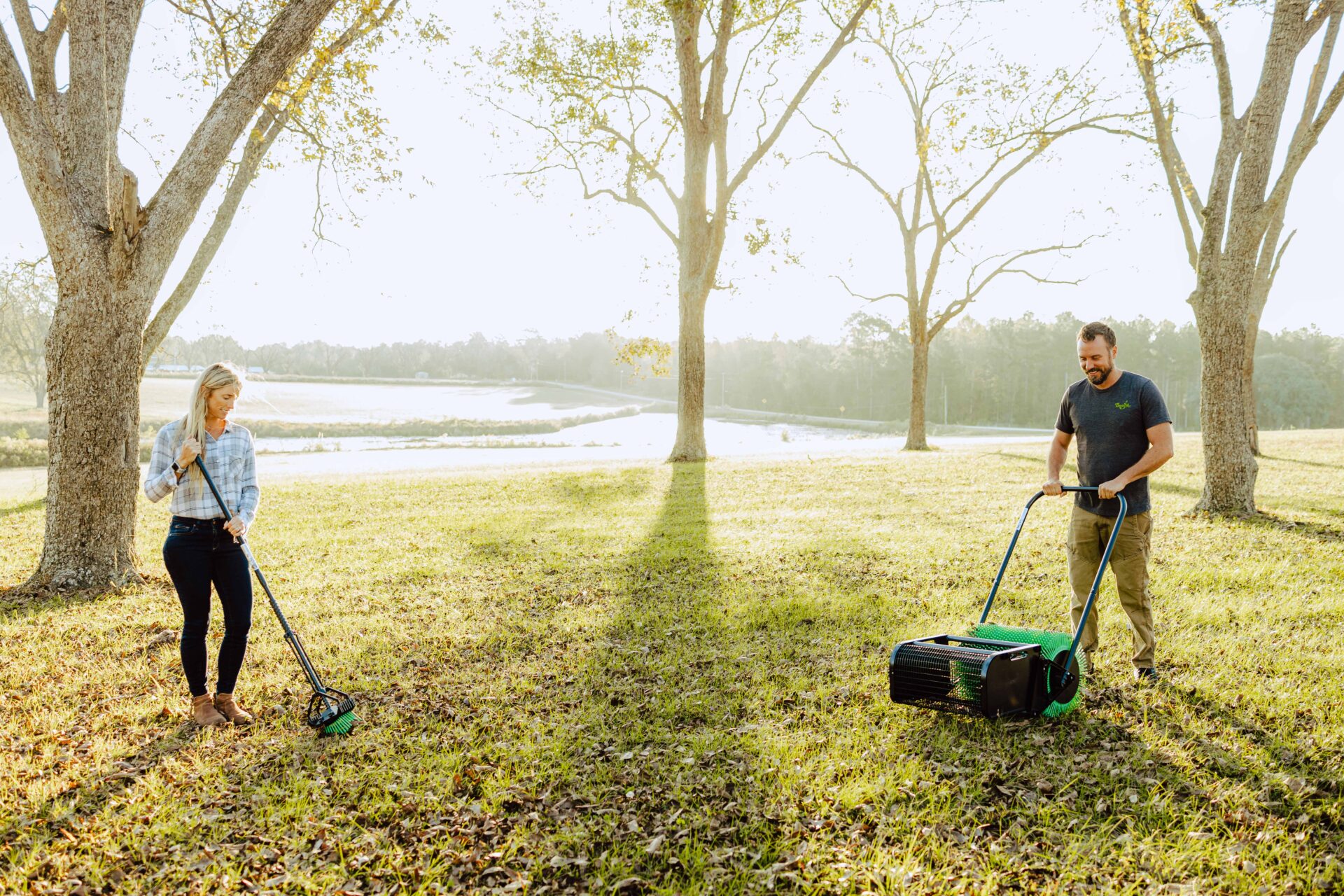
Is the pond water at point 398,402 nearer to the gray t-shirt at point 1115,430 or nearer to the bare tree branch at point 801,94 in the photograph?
the bare tree branch at point 801,94

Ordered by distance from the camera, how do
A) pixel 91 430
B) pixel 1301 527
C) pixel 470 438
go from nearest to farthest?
pixel 91 430, pixel 1301 527, pixel 470 438

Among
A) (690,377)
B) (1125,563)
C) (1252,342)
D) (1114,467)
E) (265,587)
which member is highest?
(1252,342)

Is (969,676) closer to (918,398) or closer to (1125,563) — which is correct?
(1125,563)

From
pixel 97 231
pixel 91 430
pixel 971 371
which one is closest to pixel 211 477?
pixel 91 430

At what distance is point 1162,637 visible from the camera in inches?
243

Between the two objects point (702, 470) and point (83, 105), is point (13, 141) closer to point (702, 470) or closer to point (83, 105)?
point (83, 105)

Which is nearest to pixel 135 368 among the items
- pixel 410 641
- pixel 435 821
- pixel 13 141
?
pixel 13 141

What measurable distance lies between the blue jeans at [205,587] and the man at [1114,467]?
493 centimetres

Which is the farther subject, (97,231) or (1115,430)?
(97,231)

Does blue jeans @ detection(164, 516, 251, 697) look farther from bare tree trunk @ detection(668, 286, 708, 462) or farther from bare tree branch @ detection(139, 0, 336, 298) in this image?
bare tree trunk @ detection(668, 286, 708, 462)

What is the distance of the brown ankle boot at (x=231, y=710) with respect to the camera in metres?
4.84

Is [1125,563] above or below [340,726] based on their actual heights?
above

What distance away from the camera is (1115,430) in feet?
17.0

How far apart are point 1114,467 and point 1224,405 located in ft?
23.2
